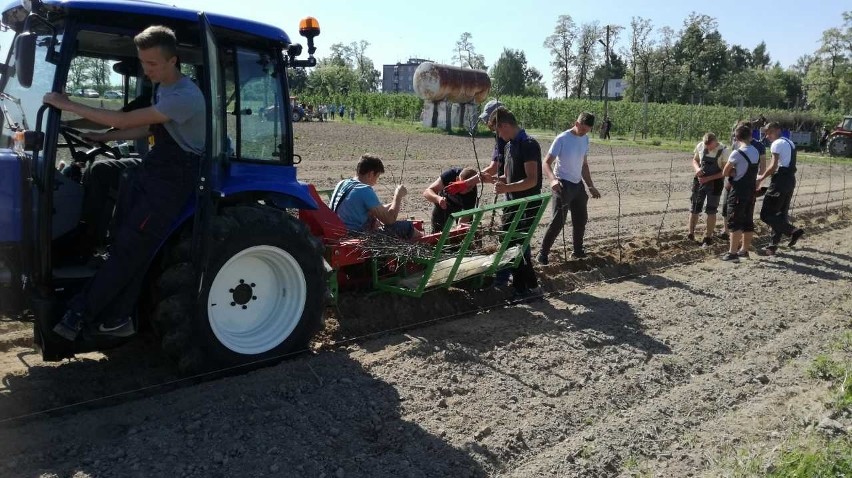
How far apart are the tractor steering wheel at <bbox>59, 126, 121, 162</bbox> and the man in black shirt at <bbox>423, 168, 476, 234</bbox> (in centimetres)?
326

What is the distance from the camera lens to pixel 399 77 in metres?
90.2

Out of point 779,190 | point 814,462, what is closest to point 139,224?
point 814,462

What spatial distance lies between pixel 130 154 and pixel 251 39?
45.0 inches

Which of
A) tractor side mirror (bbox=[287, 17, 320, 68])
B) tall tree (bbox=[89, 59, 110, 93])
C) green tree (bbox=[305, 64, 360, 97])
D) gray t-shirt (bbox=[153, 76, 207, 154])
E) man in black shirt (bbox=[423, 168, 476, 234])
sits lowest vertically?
man in black shirt (bbox=[423, 168, 476, 234])

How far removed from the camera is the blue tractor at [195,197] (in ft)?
13.3

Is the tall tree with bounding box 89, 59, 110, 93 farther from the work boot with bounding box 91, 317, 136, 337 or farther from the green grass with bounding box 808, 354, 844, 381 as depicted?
the green grass with bounding box 808, 354, 844, 381

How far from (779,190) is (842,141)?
28.3 m

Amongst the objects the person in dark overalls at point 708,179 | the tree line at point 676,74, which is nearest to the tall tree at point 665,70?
the tree line at point 676,74

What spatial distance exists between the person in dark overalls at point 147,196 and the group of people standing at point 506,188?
2.15 meters

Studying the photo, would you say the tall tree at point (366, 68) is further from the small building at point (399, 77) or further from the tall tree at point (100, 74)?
the tall tree at point (100, 74)

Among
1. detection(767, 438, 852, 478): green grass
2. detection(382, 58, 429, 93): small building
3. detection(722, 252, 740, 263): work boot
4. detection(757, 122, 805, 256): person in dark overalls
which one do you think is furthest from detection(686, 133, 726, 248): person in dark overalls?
detection(382, 58, 429, 93): small building

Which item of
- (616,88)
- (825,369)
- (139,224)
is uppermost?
(616,88)

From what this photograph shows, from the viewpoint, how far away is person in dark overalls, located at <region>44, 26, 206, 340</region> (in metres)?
4.02

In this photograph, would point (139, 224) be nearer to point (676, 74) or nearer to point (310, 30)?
point (310, 30)
